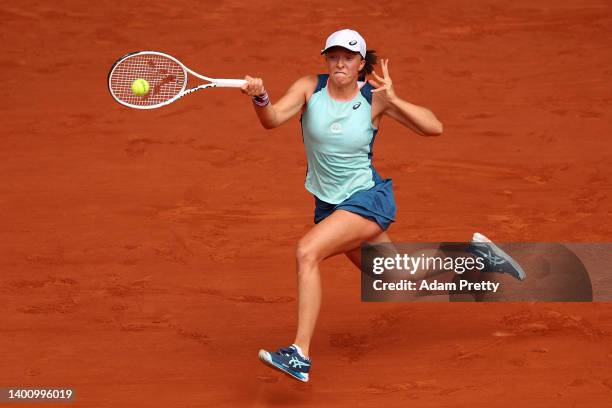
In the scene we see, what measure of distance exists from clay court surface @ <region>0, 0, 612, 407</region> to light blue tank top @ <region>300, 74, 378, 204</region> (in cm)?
105

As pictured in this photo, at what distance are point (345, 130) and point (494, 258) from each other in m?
1.50

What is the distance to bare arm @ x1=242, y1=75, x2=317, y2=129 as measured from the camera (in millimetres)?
7062

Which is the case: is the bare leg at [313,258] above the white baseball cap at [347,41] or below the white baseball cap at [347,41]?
below

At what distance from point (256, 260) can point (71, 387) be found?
2.10 m

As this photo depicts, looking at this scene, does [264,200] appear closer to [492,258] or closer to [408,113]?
[492,258]

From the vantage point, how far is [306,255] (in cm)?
696

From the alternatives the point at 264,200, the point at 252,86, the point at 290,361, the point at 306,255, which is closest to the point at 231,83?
the point at 252,86

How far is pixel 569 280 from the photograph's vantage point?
8406 mm

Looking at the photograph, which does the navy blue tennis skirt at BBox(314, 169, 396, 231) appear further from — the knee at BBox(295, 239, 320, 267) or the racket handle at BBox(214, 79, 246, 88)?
the racket handle at BBox(214, 79, 246, 88)

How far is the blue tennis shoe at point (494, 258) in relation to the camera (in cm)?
804

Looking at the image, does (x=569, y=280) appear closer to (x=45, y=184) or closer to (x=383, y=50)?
(x=45, y=184)

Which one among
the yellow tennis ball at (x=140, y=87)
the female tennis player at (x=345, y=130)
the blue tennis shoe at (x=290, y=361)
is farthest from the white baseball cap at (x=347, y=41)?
the blue tennis shoe at (x=290, y=361)

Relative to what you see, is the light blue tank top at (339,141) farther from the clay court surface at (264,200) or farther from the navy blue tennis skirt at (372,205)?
the clay court surface at (264,200)

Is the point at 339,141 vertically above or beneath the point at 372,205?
above
